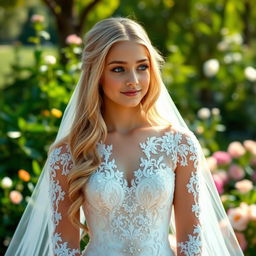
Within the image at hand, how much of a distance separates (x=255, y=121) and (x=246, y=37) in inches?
257

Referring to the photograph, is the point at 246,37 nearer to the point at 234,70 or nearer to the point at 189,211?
the point at 234,70

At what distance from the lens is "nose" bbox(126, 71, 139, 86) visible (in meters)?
2.93

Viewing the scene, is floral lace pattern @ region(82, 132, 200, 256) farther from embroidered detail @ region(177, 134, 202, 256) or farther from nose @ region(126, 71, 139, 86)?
nose @ region(126, 71, 139, 86)

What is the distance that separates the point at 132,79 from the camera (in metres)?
2.93

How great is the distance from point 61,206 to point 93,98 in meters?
0.52

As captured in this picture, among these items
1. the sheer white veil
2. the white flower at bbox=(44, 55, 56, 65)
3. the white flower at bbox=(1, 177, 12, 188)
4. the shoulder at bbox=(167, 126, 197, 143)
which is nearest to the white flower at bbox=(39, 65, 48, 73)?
the white flower at bbox=(44, 55, 56, 65)

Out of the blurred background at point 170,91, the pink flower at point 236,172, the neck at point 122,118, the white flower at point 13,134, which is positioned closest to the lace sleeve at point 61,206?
the neck at point 122,118

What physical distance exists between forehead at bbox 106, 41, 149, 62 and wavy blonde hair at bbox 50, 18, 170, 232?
20mm

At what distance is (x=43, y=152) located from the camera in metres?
5.23

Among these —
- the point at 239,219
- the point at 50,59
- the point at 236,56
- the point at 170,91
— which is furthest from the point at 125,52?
the point at 236,56

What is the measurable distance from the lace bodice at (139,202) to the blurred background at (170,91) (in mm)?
871

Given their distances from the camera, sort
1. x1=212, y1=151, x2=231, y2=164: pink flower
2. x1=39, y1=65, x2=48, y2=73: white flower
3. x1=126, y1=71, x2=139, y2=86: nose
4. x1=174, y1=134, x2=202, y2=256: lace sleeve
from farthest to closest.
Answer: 1. x1=39, y1=65, x2=48, y2=73: white flower
2. x1=212, y1=151, x2=231, y2=164: pink flower
3. x1=174, y1=134, x2=202, y2=256: lace sleeve
4. x1=126, y1=71, x2=139, y2=86: nose

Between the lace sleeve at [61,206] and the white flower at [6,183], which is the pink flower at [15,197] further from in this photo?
the lace sleeve at [61,206]

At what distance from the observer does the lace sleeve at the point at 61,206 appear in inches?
121
